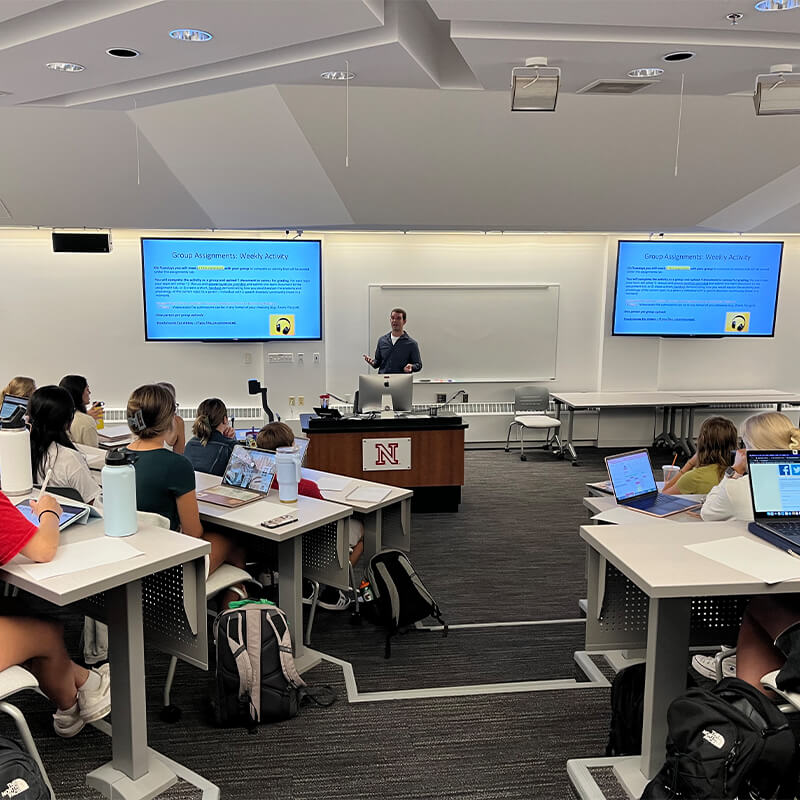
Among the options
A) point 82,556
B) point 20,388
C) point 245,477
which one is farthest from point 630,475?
point 20,388

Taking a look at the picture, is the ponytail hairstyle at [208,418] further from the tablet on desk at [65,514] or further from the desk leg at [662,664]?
the desk leg at [662,664]

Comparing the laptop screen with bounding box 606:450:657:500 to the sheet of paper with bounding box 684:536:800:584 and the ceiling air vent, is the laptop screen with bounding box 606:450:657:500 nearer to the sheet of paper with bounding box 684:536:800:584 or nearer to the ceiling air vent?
the sheet of paper with bounding box 684:536:800:584

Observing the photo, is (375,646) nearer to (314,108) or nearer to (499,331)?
(314,108)

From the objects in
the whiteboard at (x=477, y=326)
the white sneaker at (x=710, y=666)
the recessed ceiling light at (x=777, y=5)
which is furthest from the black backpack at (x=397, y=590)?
the whiteboard at (x=477, y=326)

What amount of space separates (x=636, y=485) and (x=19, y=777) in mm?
3139

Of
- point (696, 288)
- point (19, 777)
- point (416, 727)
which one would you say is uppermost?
point (696, 288)

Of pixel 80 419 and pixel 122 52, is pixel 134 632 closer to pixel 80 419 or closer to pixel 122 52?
pixel 122 52

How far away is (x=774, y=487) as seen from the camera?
9.05 feet

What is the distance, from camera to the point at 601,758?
2.62m

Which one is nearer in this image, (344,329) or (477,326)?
(344,329)

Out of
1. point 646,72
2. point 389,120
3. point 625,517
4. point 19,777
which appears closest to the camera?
point 19,777

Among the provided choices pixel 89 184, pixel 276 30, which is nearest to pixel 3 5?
pixel 276 30

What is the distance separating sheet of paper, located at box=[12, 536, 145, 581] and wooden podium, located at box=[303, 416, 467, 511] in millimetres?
3379

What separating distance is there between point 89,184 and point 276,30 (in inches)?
176
